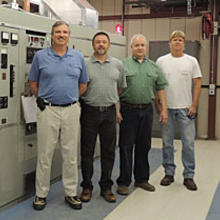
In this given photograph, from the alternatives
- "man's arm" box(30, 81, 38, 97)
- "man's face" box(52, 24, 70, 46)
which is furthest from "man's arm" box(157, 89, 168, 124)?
A: "man's arm" box(30, 81, 38, 97)

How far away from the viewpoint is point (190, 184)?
373 cm

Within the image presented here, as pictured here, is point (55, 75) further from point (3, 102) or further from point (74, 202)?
point (74, 202)

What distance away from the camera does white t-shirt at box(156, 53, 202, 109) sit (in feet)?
11.9

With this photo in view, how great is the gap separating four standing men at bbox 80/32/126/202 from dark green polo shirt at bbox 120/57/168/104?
0.09m

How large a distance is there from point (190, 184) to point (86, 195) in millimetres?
1118

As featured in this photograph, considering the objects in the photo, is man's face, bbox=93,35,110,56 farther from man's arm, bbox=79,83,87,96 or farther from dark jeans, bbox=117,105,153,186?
dark jeans, bbox=117,105,153,186

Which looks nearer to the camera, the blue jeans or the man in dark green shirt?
the man in dark green shirt

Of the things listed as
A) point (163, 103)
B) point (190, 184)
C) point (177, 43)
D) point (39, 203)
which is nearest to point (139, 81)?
point (163, 103)

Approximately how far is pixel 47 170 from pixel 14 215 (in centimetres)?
45

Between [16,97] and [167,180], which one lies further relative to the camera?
[167,180]

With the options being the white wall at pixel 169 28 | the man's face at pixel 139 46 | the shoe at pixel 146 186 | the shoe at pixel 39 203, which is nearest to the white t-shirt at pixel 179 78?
the man's face at pixel 139 46

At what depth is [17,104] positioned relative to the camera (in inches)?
124


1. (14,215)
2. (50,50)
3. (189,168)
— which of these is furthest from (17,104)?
(189,168)

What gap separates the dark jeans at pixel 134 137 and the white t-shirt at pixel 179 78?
300 mm
